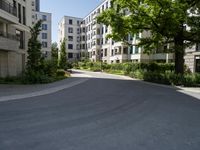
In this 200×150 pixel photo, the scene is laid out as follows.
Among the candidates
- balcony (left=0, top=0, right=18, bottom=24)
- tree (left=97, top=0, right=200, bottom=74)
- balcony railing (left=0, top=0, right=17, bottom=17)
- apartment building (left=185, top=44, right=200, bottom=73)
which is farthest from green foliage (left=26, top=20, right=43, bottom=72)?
apartment building (left=185, top=44, right=200, bottom=73)

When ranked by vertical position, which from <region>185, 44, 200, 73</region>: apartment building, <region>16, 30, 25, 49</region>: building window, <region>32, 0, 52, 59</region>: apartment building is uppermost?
<region>32, 0, 52, 59</region>: apartment building

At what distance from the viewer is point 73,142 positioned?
534 cm

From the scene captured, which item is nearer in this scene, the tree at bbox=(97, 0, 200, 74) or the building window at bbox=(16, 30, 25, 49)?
the tree at bbox=(97, 0, 200, 74)

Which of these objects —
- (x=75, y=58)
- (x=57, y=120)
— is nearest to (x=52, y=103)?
(x=57, y=120)

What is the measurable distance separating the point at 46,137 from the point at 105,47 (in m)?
55.1

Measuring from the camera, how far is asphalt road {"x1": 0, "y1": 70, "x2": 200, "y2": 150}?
5.24 m

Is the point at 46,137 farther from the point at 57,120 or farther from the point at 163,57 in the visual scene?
the point at 163,57

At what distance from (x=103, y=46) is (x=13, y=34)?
39.5 m

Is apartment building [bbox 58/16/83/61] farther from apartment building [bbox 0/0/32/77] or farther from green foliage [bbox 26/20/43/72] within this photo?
green foliage [bbox 26/20/43/72]

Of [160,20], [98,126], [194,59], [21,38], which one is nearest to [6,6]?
[21,38]

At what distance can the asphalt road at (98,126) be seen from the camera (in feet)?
17.2

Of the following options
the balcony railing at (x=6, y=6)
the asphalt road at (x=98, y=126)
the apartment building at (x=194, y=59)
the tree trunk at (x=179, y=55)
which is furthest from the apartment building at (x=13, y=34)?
the apartment building at (x=194, y=59)

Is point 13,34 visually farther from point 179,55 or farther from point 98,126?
point 98,126

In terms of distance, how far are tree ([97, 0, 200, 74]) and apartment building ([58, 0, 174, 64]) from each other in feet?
17.4
